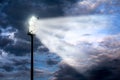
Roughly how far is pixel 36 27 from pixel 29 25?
49 centimetres

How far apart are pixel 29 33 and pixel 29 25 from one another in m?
0.78

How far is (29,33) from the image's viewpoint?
31547 mm

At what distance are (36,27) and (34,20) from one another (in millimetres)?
583

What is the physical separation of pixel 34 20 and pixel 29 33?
130 cm

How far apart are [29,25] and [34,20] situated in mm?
588

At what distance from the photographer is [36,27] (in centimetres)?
3216

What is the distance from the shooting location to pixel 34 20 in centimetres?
3244

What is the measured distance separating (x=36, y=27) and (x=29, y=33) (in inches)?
33.8
